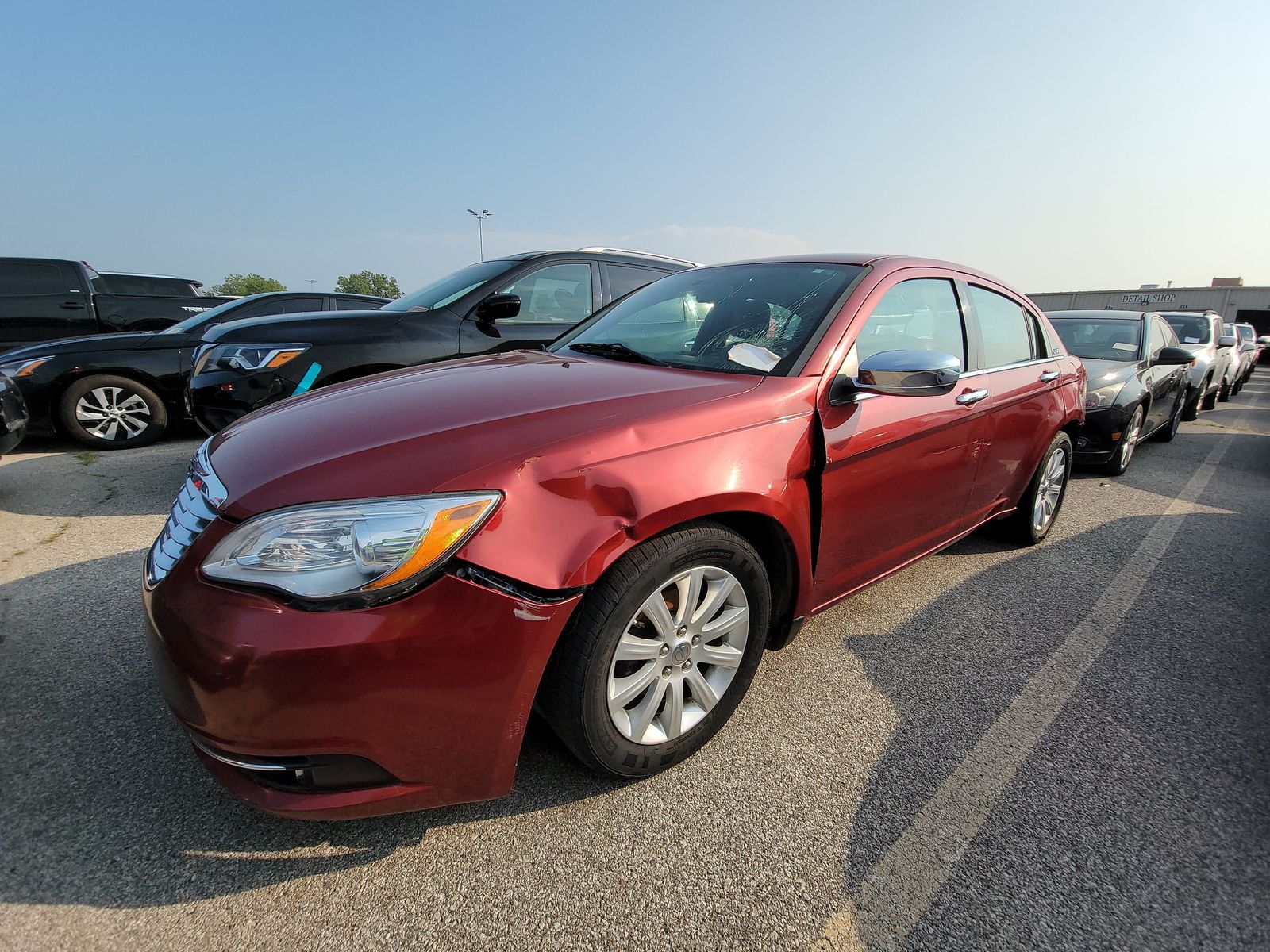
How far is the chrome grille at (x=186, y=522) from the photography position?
64.5 inches

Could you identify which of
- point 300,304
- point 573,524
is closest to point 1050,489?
point 573,524

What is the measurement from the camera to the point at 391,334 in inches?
172

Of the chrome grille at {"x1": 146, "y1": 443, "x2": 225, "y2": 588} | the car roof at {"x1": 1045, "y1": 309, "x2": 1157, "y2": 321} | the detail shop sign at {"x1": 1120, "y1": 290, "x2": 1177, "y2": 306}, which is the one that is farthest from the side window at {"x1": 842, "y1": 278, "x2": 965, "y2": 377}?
the detail shop sign at {"x1": 1120, "y1": 290, "x2": 1177, "y2": 306}

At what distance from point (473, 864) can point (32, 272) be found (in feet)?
34.8

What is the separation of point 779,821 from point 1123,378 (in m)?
5.81

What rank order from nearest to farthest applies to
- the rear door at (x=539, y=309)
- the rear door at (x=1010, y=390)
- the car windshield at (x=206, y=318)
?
the rear door at (x=1010, y=390), the rear door at (x=539, y=309), the car windshield at (x=206, y=318)

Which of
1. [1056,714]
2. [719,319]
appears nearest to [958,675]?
[1056,714]

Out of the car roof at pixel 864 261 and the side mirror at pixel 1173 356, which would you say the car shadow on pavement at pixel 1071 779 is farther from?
the side mirror at pixel 1173 356

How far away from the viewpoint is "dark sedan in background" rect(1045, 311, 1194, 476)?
5.54 m

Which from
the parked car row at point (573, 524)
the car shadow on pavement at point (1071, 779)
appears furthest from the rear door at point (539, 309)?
the car shadow on pavement at point (1071, 779)

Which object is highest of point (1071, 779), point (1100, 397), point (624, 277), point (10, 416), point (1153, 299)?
point (1153, 299)

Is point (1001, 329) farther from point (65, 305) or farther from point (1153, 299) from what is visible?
point (1153, 299)

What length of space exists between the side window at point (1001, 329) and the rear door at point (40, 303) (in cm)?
1066

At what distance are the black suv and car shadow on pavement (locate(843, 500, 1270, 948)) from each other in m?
3.04
